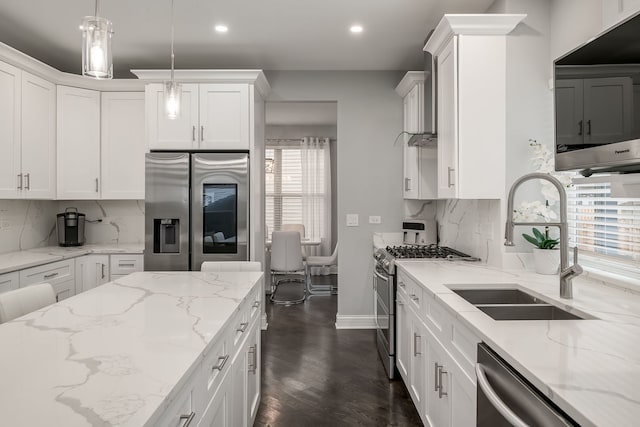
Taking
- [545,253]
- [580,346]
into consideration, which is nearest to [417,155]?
[545,253]

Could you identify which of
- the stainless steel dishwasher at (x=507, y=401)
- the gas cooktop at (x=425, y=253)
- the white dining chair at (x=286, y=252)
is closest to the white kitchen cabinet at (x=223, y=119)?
the gas cooktop at (x=425, y=253)

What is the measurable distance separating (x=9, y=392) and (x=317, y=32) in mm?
3190

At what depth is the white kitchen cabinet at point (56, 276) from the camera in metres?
3.03

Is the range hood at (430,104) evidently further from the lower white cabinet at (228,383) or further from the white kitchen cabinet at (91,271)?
the white kitchen cabinet at (91,271)

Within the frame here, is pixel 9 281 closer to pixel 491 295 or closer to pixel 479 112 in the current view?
pixel 491 295

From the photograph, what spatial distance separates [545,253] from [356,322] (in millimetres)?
2363

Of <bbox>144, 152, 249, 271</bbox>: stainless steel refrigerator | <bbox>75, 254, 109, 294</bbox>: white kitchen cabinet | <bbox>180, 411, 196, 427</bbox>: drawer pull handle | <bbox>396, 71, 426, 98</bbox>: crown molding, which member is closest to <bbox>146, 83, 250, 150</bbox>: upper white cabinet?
<bbox>144, 152, 249, 271</bbox>: stainless steel refrigerator

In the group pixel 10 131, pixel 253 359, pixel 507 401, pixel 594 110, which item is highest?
pixel 10 131

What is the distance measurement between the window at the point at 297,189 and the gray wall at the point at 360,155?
297cm

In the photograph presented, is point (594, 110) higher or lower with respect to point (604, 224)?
higher

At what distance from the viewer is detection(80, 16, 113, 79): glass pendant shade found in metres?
1.41

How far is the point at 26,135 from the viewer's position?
3455mm

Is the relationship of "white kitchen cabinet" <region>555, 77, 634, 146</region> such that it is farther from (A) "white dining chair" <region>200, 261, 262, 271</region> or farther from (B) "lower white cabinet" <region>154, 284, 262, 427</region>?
(A) "white dining chair" <region>200, 261, 262, 271</region>

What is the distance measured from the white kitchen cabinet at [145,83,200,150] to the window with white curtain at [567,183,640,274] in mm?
3028
